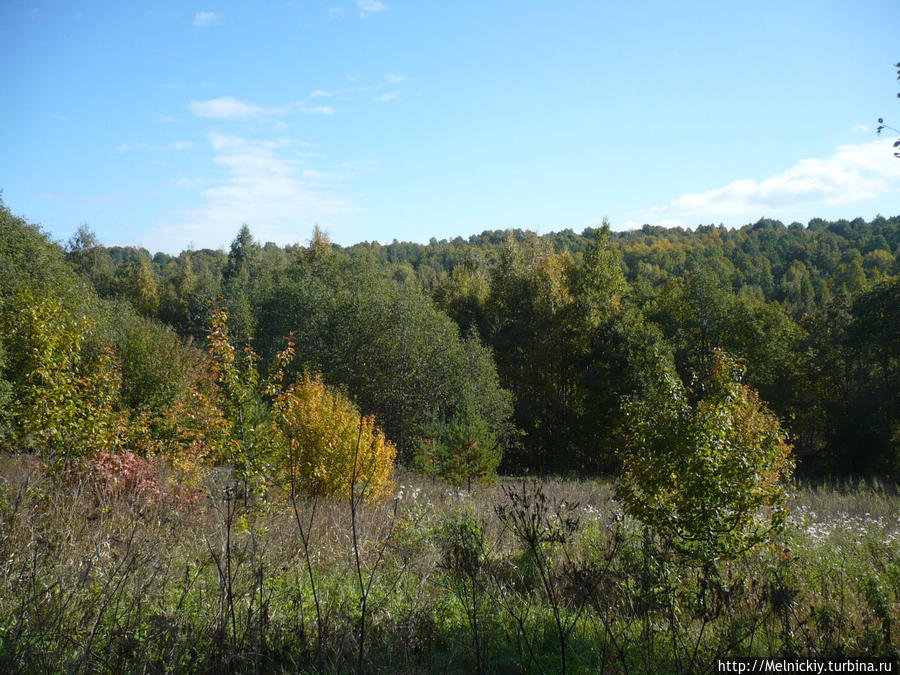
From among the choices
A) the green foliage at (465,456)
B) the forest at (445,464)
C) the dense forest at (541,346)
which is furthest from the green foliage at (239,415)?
the dense forest at (541,346)

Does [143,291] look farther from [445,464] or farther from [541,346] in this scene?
[445,464]

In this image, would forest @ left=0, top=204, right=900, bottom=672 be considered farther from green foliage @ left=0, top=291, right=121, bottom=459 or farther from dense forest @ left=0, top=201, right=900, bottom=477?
dense forest @ left=0, top=201, right=900, bottom=477

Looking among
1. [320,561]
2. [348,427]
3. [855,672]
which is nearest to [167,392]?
[348,427]

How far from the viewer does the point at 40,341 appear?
30.3 feet

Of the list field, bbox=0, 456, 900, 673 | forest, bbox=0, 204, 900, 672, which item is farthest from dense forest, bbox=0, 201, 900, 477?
field, bbox=0, 456, 900, 673

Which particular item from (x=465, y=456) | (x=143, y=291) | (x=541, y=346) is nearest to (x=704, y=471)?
(x=465, y=456)

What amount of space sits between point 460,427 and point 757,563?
11.3m

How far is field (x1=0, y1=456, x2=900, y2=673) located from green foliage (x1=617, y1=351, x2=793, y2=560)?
0.31m

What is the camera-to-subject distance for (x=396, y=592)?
516 cm

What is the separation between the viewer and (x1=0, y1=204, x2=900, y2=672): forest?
3.49 meters

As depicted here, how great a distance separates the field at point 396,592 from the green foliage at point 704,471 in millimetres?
313

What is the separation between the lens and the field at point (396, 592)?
279 centimetres

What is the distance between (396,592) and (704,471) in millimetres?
3656

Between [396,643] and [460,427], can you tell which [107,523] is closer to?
[396,643]
